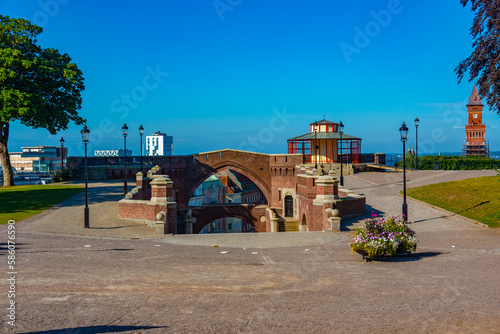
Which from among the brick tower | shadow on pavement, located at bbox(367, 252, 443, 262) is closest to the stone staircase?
shadow on pavement, located at bbox(367, 252, 443, 262)

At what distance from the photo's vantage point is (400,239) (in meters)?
12.3

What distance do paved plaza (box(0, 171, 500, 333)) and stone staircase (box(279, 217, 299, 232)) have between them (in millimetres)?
22104

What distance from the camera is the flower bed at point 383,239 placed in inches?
472

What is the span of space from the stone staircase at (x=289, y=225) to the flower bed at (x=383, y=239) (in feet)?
87.2

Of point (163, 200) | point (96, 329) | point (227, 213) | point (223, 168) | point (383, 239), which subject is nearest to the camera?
point (96, 329)

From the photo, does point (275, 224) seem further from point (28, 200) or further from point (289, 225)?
point (28, 200)

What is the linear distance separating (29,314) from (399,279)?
7777 mm

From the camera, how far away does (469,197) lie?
23453mm

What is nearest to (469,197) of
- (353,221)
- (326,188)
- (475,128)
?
(353,221)

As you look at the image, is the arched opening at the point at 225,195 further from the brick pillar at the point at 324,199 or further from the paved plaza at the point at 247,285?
the paved plaza at the point at 247,285

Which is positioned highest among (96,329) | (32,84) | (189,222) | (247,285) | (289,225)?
(32,84)

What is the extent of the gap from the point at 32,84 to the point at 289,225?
24.2 meters

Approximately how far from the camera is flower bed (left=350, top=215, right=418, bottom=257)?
39.4ft

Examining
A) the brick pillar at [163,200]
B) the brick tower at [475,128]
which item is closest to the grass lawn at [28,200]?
the brick pillar at [163,200]
